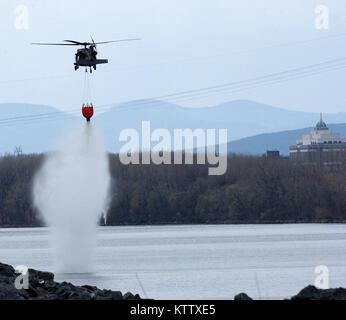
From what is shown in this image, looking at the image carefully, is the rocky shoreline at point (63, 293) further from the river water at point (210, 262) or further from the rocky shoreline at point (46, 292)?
the river water at point (210, 262)

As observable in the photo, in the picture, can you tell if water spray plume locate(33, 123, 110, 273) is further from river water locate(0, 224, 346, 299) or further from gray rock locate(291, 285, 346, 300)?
gray rock locate(291, 285, 346, 300)

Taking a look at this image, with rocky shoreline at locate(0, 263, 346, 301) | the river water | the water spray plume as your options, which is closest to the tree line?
the river water

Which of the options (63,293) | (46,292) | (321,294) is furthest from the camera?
(46,292)

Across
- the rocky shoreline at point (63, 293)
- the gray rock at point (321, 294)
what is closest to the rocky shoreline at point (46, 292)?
the rocky shoreline at point (63, 293)

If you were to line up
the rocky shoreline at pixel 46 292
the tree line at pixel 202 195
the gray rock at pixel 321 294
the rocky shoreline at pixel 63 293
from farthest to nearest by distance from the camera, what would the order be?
the tree line at pixel 202 195
the rocky shoreline at pixel 46 292
the rocky shoreline at pixel 63 293
the gray rock at pixel 321 294

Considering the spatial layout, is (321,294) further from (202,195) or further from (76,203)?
(202,195)

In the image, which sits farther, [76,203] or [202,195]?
[202,195]

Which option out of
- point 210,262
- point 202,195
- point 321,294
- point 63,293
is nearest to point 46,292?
point 63,293
